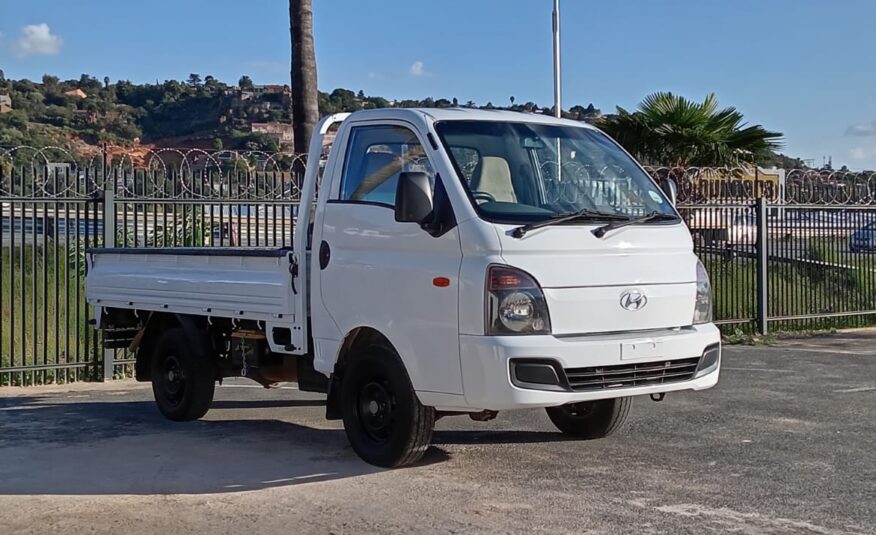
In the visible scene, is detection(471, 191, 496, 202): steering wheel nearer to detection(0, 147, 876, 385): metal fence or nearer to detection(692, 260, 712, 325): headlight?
detection(692, 260, 712, 325): headlight

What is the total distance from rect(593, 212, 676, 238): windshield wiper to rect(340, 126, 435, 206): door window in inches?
45.5

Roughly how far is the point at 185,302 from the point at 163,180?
12.2ft

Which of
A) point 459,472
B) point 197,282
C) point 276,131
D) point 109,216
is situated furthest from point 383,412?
point 276,131

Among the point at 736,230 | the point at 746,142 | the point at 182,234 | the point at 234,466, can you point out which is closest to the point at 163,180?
the point at 182,234

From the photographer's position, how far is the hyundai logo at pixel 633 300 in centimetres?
678

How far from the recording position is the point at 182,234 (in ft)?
41.6

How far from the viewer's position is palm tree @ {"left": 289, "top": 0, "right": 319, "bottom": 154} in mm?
15742

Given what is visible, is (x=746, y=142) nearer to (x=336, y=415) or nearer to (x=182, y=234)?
(x=182, y=234)

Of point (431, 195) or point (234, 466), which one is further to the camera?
point (234, 466)

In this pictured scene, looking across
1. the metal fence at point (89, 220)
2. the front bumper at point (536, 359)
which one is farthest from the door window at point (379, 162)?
the metal fence at point (89, 220)

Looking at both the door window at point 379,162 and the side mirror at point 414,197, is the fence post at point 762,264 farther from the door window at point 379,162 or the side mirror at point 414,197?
the side mirror at point 414,197

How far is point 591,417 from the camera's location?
8.24m

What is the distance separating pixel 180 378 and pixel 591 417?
362cm

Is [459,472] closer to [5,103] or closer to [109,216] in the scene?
[109,216]
